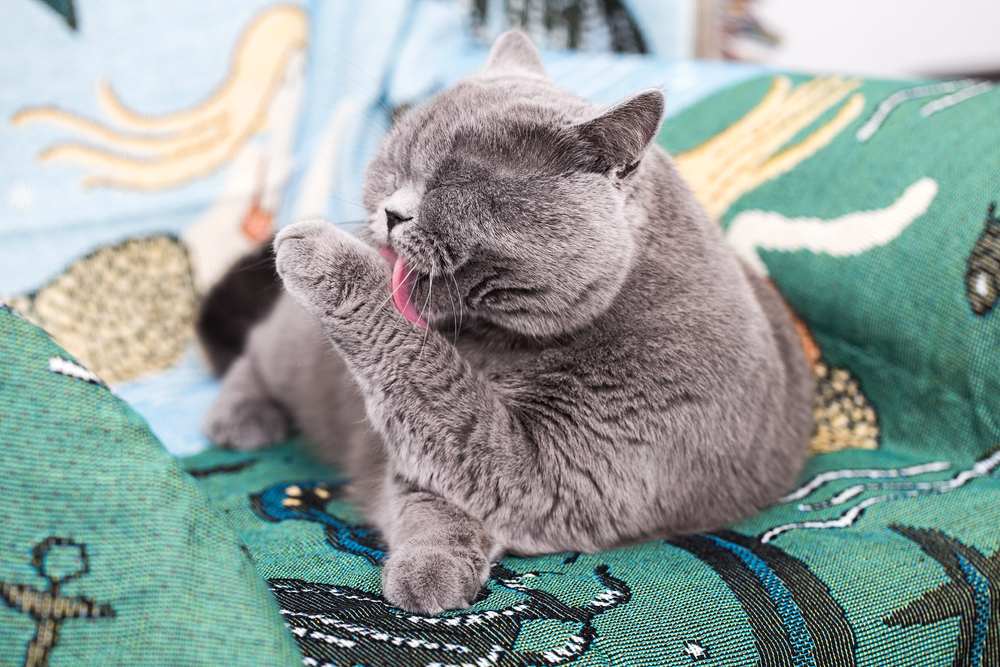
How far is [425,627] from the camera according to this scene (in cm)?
73

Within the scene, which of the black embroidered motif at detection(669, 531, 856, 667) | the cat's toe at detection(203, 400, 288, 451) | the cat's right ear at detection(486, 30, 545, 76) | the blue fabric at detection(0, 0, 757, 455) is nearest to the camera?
the black embroidered motif at detection(669, 531, 856, 667)

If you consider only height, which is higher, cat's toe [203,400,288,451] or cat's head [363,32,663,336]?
cat's head [363,32,663,336]

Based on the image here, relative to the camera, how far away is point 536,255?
82 cm

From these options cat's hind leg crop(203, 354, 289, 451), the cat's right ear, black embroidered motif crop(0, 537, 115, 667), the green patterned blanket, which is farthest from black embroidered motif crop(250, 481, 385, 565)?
the cat's right ear

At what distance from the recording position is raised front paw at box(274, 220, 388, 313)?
2.71ft

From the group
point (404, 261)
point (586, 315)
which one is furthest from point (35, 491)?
point (586, 315)

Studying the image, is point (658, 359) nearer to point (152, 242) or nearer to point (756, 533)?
point (756, 533)

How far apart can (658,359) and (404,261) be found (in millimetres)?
288

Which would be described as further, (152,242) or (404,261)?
(152,242)

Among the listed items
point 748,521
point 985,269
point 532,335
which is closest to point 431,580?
point 532,335

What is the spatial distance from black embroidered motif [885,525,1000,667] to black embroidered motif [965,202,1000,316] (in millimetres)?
319

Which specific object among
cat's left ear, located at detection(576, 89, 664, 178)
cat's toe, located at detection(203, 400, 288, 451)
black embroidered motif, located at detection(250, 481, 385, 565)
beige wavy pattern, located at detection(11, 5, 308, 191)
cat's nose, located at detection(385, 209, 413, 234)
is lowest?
cat's toe, located at detection(203, 400, 288, 451)

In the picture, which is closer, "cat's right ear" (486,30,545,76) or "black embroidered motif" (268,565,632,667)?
"black embroidered motif" (268,565,632,667)

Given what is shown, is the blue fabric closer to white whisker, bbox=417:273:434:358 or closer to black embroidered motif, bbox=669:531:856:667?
white whisker, bbox=417:273:434:358
